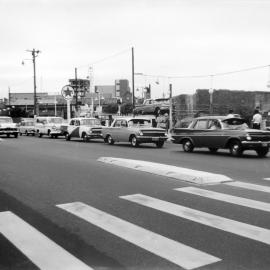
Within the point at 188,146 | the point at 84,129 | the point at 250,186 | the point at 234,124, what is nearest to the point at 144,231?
the point at 250,186

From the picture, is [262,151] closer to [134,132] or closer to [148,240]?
[134,132]

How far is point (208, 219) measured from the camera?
672 cm

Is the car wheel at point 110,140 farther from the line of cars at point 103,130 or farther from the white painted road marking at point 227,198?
the white painted road marking at point 227,198

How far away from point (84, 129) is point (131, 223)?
23629 millimetres

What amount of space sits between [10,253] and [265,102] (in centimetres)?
5784

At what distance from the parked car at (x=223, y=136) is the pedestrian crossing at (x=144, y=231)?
8384 millimetres

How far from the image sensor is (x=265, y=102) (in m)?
60.1

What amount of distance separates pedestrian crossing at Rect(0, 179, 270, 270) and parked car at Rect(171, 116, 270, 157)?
838 centimetres

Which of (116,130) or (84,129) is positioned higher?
(116,130)

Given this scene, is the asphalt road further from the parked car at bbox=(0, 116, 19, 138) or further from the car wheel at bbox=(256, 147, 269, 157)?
the parked car at bbox=(0, 116, 19, 138)

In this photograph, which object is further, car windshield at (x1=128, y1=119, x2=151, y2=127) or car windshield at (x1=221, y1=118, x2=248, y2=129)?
car windshield at (x1=128, y1=119, x2=151, y2=127)

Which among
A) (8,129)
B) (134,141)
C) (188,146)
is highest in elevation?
(188,146)

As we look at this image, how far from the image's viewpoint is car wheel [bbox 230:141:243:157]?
17047mm

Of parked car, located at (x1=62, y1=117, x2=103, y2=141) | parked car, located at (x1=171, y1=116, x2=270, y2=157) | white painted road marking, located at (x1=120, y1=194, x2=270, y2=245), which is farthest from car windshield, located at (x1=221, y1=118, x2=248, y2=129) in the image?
parked car, located at (x1=62, y1=117, x2=103, y2=141)
